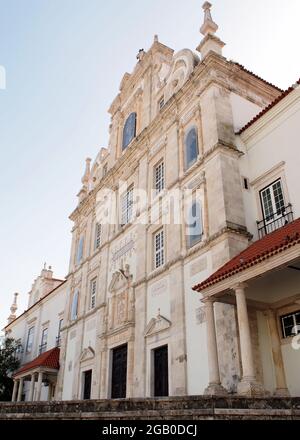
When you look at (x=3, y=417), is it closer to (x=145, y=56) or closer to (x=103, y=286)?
(x=103, y=286)

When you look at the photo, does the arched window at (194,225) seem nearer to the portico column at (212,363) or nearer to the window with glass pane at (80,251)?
the portico column at (212,363)

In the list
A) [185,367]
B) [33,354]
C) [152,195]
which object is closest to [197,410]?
[185,367]

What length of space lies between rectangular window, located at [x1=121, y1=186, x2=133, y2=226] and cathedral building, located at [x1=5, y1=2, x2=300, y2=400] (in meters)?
0.08

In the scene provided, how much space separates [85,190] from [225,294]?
1840 centimetres

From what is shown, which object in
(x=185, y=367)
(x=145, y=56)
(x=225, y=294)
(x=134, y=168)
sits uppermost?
(x=145, y=56)

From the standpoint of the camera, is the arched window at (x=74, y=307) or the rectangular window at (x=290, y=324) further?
the arched window at (x=74, y=307)

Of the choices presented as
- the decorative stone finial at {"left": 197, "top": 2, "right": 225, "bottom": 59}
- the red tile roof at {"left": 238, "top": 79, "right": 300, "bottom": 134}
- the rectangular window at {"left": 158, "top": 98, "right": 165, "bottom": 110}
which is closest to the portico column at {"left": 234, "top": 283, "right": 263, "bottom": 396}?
the red tile roof at {"left": 238, "top": 79, "right": 300, "bottom": 134}

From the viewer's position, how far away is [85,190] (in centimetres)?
2784

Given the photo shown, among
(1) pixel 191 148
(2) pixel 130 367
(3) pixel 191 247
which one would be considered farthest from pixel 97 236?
(3) pixel 191 247

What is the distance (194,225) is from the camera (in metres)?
14.7

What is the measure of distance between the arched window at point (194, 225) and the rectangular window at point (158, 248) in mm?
1936

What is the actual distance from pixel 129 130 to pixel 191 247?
1122 cm

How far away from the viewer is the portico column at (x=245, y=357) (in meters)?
9.23

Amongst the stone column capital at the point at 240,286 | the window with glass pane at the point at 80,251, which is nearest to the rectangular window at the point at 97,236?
the window with glass pane at the point at 80,251
